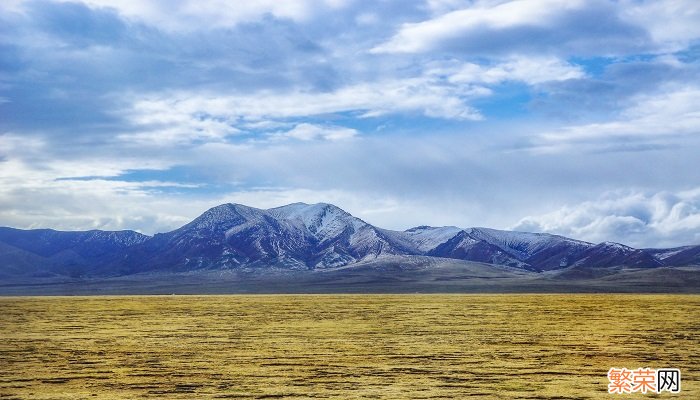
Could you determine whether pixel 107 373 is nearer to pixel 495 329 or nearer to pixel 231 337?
pixel 231 337

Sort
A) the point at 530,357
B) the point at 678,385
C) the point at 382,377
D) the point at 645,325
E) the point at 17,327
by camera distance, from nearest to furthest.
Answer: the point at 678,385 → the point at 382,377 → the point at 530,357 → the point at 645,325 → the point at 17,327

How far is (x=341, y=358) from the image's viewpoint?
80.8 ft

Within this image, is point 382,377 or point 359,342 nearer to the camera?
point 382,377

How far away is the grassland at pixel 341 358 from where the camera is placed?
62.3 ft

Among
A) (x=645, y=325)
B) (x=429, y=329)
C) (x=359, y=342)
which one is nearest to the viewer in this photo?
(x=359, y=342)

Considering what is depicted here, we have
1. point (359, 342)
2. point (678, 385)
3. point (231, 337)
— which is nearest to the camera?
point (678, 385)

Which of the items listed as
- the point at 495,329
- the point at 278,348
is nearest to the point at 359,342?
the point at 278,348

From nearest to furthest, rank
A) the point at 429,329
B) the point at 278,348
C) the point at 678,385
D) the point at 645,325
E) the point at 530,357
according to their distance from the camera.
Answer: the point at 678,385, the point at 530,357, the point at 278,348, the point at 429,329, the point at 645,325

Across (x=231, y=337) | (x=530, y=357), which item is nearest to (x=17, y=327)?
(x=231, y=337)

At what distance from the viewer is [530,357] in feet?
80.8

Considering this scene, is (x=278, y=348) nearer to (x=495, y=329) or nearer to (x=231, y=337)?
(x=231, y=337)

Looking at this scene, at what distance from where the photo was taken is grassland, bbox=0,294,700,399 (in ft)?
62.3

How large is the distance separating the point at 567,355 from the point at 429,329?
34.9 ft

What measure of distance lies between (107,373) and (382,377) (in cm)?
836
